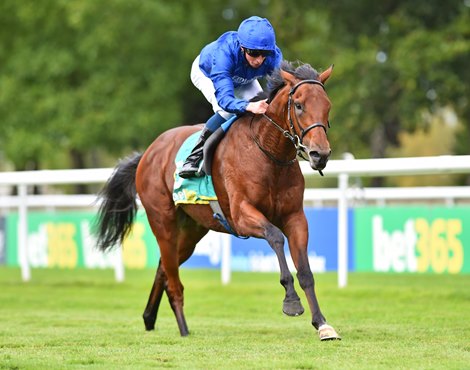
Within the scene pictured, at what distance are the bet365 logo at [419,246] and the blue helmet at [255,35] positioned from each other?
505 centimetres

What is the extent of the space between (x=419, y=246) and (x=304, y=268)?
5389mm

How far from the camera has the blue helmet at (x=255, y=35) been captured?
6723 millimetres

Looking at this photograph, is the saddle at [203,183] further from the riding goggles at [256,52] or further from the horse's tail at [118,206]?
the horse's tail at [118,206]

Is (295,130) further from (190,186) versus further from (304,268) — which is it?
(190,186)

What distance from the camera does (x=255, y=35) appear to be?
672cm

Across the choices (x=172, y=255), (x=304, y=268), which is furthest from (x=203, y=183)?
(x=304, y=268)

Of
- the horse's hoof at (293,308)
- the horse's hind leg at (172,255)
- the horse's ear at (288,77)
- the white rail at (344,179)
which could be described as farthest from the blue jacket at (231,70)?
the white rail at (344,179)

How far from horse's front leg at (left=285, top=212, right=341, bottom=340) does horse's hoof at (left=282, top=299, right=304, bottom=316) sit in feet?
0.90

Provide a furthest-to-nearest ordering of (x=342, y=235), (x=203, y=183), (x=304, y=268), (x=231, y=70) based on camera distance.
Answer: (x=342, y=235) → (x=203, y=183) → (x=231, y=70) → (x=304, y=268)

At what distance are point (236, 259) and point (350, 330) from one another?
6168 millimetres

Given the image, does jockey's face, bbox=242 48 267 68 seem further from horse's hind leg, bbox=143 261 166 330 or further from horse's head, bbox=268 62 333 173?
horse's hind leg, bbox=143 261 166 330

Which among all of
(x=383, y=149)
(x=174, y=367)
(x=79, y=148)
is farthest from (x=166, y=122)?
(x=174, y=367)

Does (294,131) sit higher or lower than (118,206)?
higher

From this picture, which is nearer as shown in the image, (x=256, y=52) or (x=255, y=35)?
(x=255, y=35)
